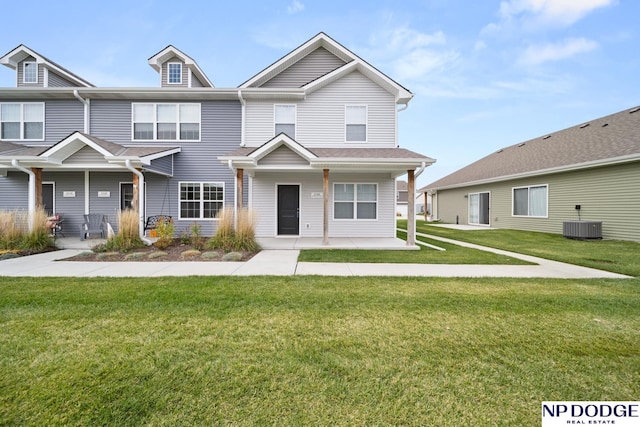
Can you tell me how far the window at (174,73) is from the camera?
40.4ft

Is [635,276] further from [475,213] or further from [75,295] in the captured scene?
[475,213]

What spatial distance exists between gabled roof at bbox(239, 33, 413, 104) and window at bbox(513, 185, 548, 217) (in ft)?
29.5

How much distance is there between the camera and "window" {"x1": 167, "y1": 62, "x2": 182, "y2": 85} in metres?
12.3

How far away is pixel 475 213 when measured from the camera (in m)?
20.0

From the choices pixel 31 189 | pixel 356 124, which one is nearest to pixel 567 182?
pixel 356 124

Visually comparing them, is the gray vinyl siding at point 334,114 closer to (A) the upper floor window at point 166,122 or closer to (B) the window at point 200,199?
(A) the upper floor window at point 166,122

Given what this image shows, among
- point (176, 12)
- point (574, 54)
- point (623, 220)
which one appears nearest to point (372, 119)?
point (623, 220)

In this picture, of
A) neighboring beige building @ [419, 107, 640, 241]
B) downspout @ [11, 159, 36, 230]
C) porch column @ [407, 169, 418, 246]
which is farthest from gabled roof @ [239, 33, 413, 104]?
neighboring beige building @ [419, 107, 640, 241]

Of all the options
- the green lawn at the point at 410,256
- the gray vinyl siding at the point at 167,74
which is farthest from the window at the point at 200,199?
the green lawn at the point at 410,256

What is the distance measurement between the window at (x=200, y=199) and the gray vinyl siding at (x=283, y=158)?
11.3ft

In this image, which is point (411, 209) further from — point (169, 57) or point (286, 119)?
point (169, 57)

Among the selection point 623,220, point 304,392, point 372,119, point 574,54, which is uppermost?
point 574,54

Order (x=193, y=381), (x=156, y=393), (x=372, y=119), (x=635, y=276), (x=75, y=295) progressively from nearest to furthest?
(x=156, y=393)
(x=193, y=381)
(x=75, y=295)
(x=635, y=276)
(x=372, y=119)

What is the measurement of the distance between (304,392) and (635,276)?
7.92m
